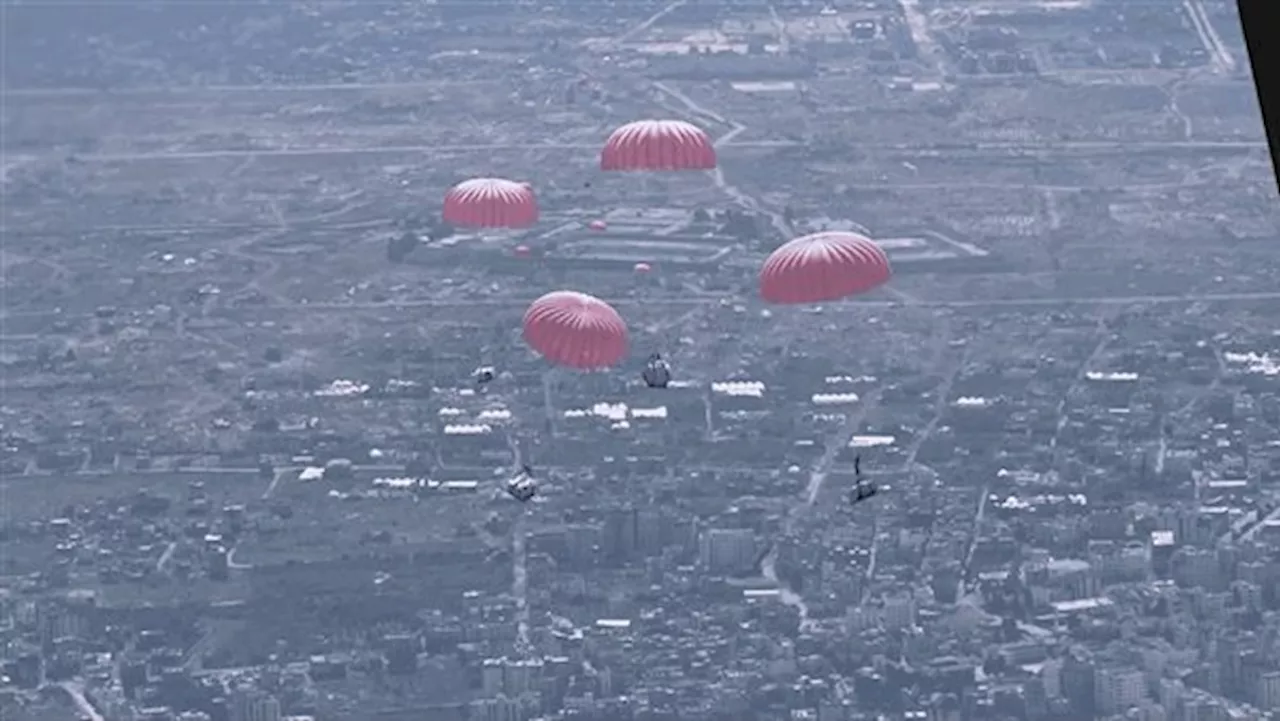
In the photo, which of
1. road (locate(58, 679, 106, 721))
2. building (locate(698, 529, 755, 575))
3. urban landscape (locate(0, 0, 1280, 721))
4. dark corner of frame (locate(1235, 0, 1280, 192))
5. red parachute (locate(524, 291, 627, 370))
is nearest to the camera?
dark corner of frame (locate(1235, 0, 1280, 192))

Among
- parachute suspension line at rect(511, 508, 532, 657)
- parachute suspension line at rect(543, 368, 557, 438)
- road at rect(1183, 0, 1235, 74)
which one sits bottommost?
parachute suspension line at rect(511, 508, 532, 657)

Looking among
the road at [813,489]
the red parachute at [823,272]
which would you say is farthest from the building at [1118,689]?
the red parachute at [823,272]

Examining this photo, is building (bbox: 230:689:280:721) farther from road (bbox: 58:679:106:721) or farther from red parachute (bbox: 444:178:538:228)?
red parachute (bbox: 444:178:538:228)

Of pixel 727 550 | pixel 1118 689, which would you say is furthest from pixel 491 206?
pixel 1118 689

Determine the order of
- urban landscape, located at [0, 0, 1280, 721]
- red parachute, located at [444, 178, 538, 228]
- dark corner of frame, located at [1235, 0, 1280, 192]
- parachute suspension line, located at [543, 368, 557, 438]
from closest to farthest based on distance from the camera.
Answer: dark corner of frame, located at [1235, 0, 1280, 192] < red parachute, located at [444, 178, 538, 228] < urban landscape, located at [0, 0, 1280, 721] < parachute suspension line, located at [543, 368, 557, 438]

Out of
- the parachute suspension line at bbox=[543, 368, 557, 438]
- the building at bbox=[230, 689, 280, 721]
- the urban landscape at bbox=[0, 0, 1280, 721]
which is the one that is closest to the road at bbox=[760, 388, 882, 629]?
the urban landscape at bbox=[0, 0, 1280, 721]

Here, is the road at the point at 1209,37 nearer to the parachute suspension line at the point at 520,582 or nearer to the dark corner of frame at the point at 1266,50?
the parachute suspension line at the point at 520,582

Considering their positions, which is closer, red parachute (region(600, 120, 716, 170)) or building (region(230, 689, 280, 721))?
red parachute (region(600, 120, 716, 170))

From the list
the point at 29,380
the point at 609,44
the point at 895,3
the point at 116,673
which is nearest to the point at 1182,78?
the point at 895,3
